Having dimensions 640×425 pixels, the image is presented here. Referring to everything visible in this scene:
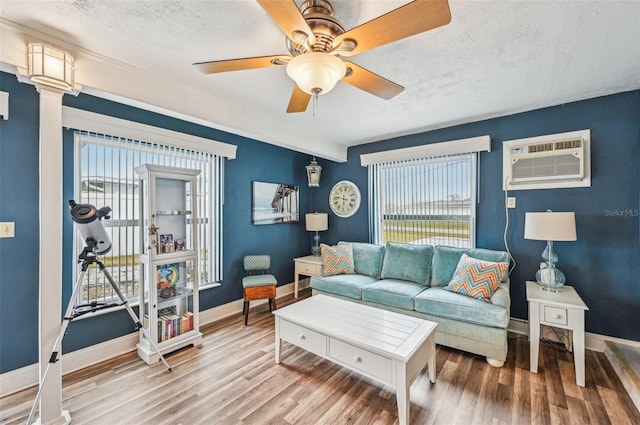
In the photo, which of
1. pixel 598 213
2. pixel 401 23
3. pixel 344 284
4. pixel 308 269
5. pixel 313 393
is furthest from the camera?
pixel 308 269

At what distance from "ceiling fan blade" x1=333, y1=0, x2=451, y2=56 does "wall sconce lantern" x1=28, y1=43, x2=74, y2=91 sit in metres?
1.70

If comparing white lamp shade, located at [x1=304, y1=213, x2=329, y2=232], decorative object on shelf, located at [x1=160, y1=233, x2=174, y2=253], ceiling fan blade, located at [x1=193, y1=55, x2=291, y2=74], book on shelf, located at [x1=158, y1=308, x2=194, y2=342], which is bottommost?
book on shelf, located at [x1=158, y1=308, x2=194, y2=342]

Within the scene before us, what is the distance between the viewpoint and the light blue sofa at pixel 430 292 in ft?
7.80

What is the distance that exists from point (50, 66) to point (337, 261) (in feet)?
10.5

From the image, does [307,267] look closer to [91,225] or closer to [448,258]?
[448,258]

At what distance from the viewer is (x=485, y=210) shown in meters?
3.20

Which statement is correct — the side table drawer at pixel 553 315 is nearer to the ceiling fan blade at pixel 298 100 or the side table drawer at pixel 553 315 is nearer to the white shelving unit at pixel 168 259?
the ceiling fan blade at pixel 298 100

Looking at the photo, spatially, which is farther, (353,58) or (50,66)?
(353,58)

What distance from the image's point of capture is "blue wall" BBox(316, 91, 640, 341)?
2479 millimetres

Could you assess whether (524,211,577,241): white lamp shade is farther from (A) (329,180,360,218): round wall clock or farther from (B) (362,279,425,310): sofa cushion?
(A) (329,180,360,218): round wall clock

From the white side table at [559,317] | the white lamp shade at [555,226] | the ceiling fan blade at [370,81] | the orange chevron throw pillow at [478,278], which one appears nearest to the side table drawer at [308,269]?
the orange chevron throw pillow at [478,278]

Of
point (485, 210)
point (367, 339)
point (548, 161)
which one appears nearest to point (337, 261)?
point (367, 339)

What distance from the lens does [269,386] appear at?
2.10 m

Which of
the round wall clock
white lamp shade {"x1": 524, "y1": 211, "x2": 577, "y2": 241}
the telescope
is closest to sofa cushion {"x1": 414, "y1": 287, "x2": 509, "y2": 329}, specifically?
white lamp shade {"x1": 524, "y1": 211, "x2": 577, "y2": 241}
